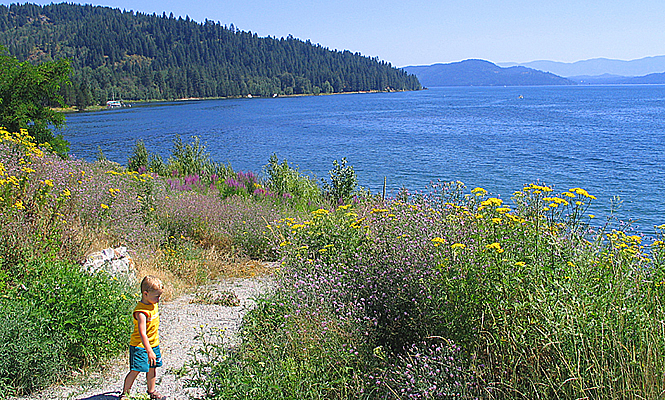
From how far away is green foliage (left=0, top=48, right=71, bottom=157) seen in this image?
13.2 m

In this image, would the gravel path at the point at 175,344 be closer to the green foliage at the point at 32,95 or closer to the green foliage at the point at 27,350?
the green foliage at the point at 27,350

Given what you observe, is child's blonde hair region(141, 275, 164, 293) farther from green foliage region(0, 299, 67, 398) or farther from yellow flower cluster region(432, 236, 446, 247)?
yellow flower cluster region(432, 236, 446, 247)

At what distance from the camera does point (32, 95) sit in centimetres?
1360

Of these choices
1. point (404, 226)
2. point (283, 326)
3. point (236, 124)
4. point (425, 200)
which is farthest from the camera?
point (236, 124)

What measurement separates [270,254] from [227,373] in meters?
5.22

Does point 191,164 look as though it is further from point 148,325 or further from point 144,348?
point 144,348

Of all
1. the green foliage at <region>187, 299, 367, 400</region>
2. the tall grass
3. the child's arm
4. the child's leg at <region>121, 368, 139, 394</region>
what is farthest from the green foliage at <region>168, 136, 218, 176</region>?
the green foliage at <region>187, 299, 367, 400</region>

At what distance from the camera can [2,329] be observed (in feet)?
13.0

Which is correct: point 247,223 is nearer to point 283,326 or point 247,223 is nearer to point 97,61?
point 283,326

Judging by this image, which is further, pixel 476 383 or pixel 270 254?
pixel 270 254

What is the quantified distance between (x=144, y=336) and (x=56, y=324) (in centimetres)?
93

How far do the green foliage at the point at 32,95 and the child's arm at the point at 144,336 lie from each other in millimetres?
10832

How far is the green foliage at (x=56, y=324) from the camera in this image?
13.3 ft

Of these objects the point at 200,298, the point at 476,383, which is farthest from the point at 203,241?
the point at 476,383
